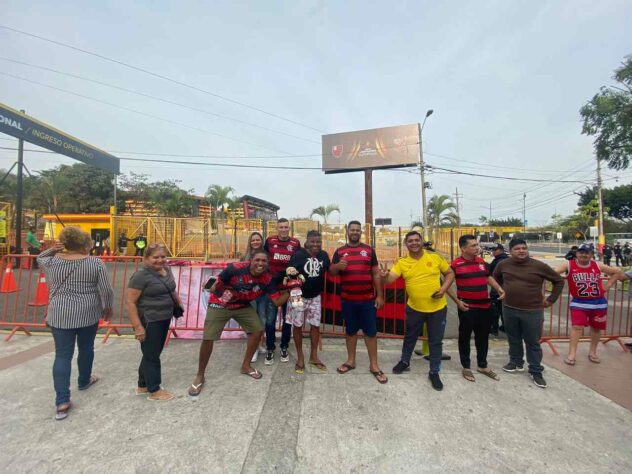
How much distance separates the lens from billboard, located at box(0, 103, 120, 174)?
1129 cm

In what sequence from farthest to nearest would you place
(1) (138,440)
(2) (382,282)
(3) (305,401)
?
(2) (382,282) < (3) (305,401) < (1) (138,440)

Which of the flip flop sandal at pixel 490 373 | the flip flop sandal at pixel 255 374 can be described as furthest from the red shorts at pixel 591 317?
the flip flop sandal at pixel 255 374

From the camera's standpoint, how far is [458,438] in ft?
7.95

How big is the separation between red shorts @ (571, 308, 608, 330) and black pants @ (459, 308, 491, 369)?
59.7 inches

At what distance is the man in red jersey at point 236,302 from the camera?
317 centimetres

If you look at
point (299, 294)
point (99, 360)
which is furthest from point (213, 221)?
point (299, 294)

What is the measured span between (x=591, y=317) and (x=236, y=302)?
4632 mm

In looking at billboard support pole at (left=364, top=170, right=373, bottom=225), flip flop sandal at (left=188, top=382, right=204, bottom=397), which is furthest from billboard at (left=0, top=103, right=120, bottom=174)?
billboard support pole at (left=364, top=170, right=373, bottom=225)

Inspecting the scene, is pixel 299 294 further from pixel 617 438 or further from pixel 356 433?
pixel 617 438

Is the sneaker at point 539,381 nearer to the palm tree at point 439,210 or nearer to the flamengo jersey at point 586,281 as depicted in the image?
the flamengo jersey at point 586,281

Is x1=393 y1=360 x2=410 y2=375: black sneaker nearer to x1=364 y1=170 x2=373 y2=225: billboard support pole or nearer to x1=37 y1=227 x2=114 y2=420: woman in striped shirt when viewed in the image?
x1=37 y1=227 x2=114 y2=420: woman in striped shirt

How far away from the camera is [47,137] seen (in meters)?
12.8

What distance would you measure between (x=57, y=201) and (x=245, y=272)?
3976 centimetres

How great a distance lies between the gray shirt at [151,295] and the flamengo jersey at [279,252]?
131 centimetres
